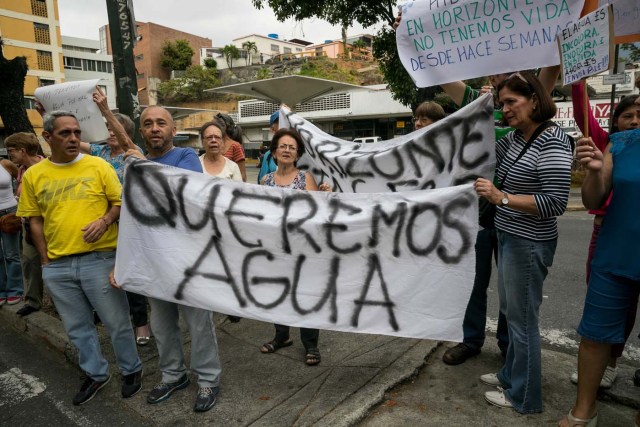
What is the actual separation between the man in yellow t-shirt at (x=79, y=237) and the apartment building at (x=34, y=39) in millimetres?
38358

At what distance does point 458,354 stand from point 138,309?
2.69 m

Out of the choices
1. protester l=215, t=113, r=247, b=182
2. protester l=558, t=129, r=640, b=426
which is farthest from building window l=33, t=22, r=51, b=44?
protester l=558, t=129, r=640, b=426

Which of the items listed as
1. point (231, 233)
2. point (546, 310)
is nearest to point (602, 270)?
point (231, 233)

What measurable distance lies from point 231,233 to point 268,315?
1.85 feet

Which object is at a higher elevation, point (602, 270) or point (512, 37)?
point (512, 37)

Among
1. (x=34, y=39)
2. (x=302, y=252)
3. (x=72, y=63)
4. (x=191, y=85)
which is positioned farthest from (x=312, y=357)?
(x=191, y=85)

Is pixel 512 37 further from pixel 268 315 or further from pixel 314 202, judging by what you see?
pixel 268 315

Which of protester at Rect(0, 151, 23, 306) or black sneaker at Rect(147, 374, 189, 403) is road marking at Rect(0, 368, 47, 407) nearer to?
black sneaker at Rect(147, 374, 189, 403)

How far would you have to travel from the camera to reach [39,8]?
1467 inches

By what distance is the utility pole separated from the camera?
13.8 ft

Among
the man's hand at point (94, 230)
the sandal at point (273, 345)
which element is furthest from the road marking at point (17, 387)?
the sandal at point (273, 345)

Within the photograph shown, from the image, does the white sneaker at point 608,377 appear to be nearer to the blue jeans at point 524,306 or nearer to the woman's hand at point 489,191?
the blue jeans at point 524,306

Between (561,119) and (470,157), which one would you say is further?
(561,119)

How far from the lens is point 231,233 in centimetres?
287
